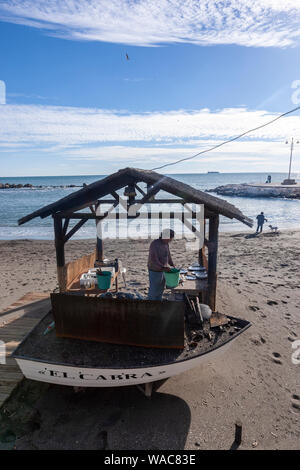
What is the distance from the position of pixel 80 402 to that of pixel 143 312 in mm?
2045

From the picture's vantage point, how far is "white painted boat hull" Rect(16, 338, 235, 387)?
4496 millimetres

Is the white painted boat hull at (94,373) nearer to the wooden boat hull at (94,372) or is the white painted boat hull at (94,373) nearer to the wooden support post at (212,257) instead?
the wooden boat hull at (94,372)

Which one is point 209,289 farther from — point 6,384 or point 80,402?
point 6,384

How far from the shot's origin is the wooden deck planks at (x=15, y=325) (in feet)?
18.0

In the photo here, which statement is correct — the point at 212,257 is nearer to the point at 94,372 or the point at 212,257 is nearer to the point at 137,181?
the point at 137,181

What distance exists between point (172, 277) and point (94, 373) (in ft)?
10.6

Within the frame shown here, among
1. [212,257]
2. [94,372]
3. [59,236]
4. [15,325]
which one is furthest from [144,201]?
[15,325]

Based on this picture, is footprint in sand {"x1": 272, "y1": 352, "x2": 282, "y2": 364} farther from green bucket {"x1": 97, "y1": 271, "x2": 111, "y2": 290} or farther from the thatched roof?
green bucket {"x1": 97, "y1": 271, "x2": 111, "y2": 290}

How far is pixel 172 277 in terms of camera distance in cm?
720

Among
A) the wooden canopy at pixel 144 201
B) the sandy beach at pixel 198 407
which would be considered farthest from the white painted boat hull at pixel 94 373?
the wooden canopy at pixel 144 201

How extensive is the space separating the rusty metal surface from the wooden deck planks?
4.70ft

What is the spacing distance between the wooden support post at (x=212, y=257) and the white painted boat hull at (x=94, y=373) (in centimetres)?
274
